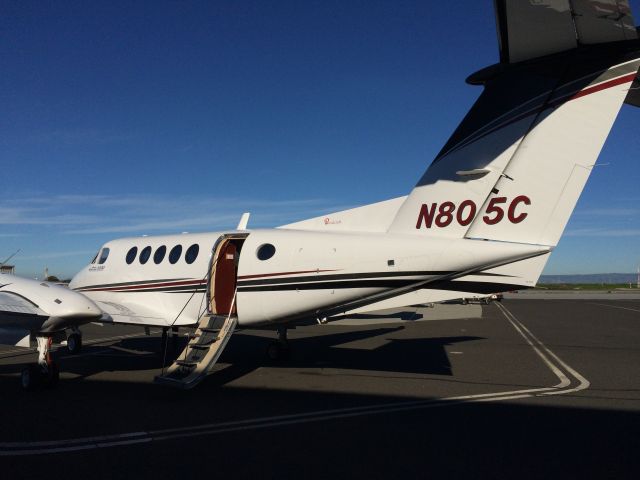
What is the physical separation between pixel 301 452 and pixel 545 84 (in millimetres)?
6143

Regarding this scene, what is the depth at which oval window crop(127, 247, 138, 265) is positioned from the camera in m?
12.6

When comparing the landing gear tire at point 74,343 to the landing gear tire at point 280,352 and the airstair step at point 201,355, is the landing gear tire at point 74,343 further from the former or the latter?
the airstair step at point 201,355

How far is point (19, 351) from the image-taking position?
14602mm

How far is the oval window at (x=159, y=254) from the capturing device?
11867 millimetres

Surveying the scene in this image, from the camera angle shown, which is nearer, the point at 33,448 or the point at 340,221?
the point at 33,448

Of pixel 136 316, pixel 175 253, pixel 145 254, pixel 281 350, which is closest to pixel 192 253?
pixel 175 253

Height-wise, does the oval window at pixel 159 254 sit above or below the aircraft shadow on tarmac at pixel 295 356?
above

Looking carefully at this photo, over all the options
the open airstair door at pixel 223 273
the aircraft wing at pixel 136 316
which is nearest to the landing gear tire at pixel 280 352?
the open airstair door at pixel 223 273

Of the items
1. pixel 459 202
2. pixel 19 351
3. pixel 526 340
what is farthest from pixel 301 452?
pixel 526 340

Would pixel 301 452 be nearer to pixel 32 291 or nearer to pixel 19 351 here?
pixel 32 291

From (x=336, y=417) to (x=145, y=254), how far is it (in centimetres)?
712

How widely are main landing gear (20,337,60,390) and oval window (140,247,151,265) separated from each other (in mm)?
3188

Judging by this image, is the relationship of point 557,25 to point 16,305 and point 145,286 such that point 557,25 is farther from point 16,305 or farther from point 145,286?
point 145,286

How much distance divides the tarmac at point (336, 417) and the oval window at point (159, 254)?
2.51 metres
